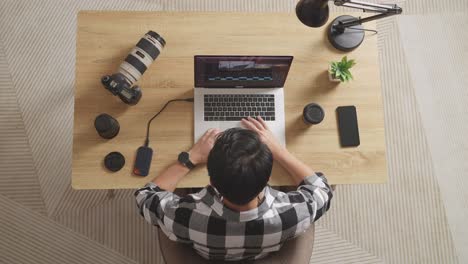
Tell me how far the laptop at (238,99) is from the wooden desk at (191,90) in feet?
0.11

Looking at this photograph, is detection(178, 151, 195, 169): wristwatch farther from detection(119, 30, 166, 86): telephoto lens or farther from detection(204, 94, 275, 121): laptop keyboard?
detection(119, 30, 166, 86): telephoto lens

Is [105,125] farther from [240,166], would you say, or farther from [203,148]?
[240,166]

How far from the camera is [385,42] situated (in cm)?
232

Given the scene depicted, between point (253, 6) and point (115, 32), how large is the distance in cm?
100

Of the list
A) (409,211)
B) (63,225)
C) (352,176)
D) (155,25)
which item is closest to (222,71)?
(155,25)

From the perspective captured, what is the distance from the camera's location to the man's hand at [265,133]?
1458mm

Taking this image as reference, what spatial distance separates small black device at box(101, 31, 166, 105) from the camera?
1.39m

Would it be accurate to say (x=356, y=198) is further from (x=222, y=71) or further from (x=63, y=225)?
(x=63, y=225)

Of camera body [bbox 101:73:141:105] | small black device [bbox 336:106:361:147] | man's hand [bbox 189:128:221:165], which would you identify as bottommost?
man's hand [bbox 189:128:221:165]

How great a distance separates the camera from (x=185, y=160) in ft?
4.73

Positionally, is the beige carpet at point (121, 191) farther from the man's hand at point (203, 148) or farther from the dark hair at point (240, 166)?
the dark hair at point (240, 166)

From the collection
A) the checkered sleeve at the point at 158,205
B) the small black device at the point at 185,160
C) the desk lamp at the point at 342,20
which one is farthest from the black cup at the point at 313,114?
the checkered sleeve at the point at 158,205

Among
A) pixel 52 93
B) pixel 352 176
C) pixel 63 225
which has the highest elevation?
pixel 352 176

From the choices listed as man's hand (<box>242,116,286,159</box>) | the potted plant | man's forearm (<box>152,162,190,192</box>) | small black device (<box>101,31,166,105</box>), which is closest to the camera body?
small black device (<box>101,31,166,105</box>)
